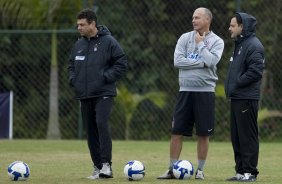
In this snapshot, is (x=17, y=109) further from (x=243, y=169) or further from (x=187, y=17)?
(x=243, y=169)

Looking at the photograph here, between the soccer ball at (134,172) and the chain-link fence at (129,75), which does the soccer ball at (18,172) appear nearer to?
the soccer ball at (134,172)

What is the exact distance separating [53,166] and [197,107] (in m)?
2.68

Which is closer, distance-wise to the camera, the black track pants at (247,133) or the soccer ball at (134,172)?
the soccer ball at (134,172)

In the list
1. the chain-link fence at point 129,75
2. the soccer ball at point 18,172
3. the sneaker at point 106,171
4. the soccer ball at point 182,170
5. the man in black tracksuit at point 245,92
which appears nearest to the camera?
the soccer ball at point 18,172

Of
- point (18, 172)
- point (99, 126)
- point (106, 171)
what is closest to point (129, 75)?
point (99, 126)

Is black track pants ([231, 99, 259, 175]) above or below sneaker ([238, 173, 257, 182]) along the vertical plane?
above

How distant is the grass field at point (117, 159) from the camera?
10.4m

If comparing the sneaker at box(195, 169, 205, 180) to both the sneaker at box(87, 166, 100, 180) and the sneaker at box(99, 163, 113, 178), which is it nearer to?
the sneaker at box(99, 163, 113, 178)

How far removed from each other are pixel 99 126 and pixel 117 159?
3072 mm

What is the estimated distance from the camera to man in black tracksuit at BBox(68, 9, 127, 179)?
408 inches

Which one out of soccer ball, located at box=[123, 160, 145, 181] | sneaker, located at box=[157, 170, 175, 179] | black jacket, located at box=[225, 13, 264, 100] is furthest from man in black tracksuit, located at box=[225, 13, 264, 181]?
soccer ball, located at box=[123, 160, 145, 181]

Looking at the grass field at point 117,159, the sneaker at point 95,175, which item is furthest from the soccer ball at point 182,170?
the sneaker at point 95,175

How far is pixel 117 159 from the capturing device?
13367 mm

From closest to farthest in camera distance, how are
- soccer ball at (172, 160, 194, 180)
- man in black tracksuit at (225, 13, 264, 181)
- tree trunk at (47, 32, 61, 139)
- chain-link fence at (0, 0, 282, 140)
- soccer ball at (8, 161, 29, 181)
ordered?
soccer ball at (8, 161, 29, 181) < man in black tracksuit at (225, 13, 264, 181) < soccer ball at (172, 160, 194, 180) < chain-link fence at (0, 0, 282, 140) < tree trunk at (47, 32, 61, 139)
